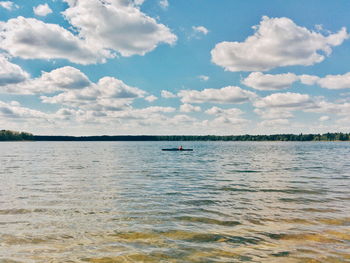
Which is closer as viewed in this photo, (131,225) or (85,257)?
(85,257)

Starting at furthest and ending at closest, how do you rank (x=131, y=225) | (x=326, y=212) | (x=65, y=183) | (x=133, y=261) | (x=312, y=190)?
1. (x=65, y=183)
2. (x=312, y=190)
3. (x=326, y=212)
4. (x=131, y=225)
5. (x=133, y=261)

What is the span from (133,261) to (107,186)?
1745cm

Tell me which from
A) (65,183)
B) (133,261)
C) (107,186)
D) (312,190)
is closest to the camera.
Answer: (133,261)

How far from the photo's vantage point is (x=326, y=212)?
1675 cm

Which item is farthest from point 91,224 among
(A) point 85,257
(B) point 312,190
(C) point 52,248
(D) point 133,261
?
(B) point 312,190

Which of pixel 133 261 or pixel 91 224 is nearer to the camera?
pixel 133 261

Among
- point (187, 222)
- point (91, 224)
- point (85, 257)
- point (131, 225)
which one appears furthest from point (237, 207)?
point (85, 257)

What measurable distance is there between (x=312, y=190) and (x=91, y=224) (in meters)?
19.2

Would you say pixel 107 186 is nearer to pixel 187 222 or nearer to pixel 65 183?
pixel 65 183

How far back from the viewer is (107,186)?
26547 mm

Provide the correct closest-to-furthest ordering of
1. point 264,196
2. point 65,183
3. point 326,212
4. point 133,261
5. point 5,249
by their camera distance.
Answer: point 133,261
point 5,249
point 326,212
point 264,196
point 65,183

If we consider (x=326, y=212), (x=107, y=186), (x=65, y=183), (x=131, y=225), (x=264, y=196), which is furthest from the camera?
(x=65, y=183)

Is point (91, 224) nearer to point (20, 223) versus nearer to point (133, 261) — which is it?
point (20, 223)

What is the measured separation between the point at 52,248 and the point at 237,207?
11015 mm
